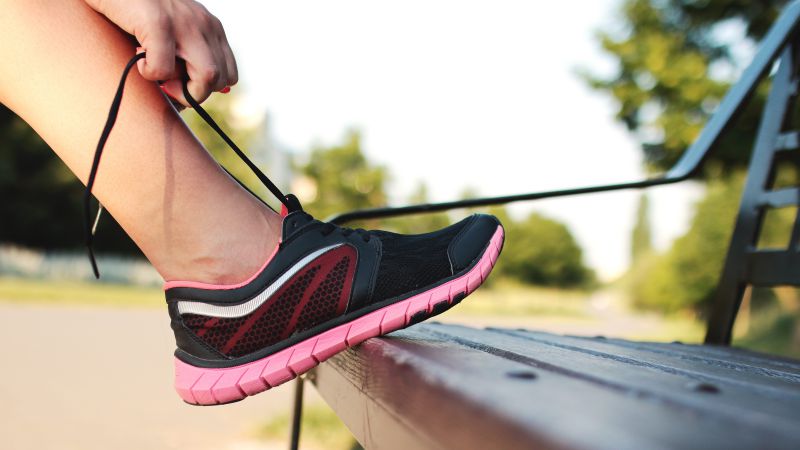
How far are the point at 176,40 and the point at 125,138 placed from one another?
128 millimetres

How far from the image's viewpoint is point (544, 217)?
3716 cm

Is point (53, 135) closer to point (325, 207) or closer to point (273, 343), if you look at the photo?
point (273, 343)

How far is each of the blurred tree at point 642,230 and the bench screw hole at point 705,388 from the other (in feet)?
165

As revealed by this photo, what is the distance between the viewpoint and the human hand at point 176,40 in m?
0.77

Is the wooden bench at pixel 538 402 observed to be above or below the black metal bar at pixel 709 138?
below

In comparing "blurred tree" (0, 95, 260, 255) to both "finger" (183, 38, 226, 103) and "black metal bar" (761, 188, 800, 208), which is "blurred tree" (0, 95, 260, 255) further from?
"finger" (183, 38, 226, 103)

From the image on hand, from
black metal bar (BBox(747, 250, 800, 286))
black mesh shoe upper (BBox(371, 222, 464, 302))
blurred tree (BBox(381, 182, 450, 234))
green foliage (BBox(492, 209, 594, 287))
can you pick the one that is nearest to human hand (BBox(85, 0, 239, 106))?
black mesh shoe upper (BBox(371, 222, 464, 302))

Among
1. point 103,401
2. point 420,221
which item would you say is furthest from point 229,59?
point 420,221

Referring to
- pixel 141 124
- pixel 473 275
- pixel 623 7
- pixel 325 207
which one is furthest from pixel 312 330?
pixel 325 207

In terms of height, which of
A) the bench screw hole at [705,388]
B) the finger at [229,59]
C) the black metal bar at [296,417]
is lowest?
the black metal bar at [296,417]

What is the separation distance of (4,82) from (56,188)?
17.6 metres

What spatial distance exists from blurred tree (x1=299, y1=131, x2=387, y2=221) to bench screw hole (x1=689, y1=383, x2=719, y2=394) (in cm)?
1695

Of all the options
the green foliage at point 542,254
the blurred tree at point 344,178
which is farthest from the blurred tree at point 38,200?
the green foliage at point 542,254

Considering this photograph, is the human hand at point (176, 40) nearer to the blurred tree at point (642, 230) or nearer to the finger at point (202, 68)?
the finger at point (202, 68)
